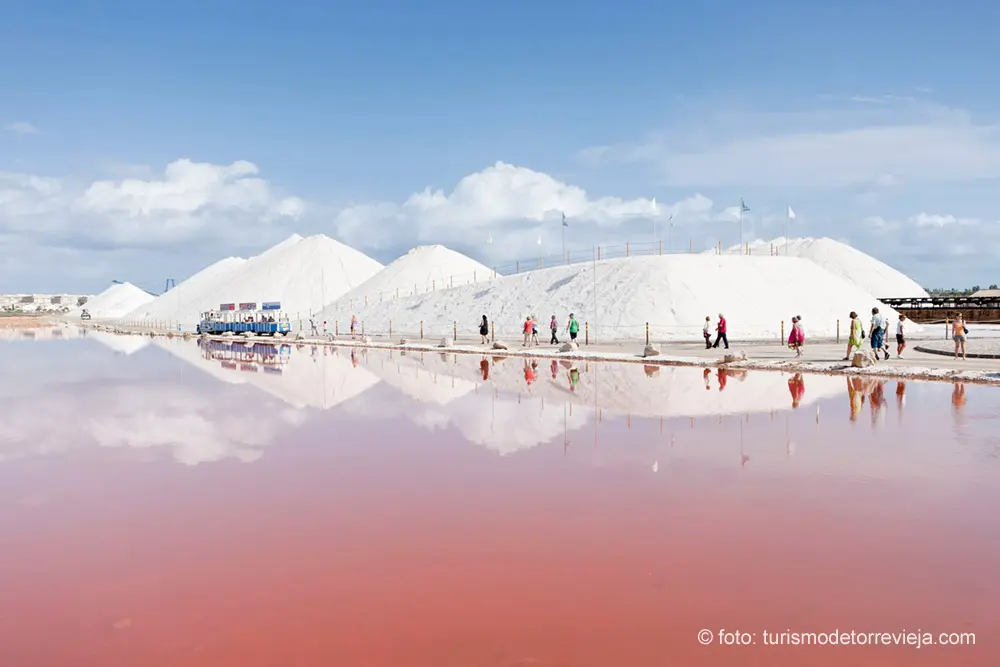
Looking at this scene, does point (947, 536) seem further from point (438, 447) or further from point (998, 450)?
point (438, 447)

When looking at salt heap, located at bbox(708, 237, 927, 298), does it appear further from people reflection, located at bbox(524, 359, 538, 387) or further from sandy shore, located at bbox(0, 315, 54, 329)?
sandy shore, located at bbox(0, 315, 54, 329)

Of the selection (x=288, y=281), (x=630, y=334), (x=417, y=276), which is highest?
(x=288, y=281)

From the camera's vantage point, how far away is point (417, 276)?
311 ft

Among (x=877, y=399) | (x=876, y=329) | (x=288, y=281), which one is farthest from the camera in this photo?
(x=288, y=281)

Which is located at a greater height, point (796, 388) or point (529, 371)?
point (529, 371)

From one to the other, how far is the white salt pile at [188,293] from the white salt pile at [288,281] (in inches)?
9.0

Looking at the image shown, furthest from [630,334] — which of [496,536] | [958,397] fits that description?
[496,536]

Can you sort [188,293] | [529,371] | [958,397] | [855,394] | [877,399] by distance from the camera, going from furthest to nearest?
[188,293]
[529,371]
[855,394]
[958,397]
[877,399]

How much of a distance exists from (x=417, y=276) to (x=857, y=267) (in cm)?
7932

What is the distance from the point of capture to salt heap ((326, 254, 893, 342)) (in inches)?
1984

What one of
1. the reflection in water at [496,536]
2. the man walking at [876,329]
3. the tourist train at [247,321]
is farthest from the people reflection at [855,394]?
the tourist train at [247,321]

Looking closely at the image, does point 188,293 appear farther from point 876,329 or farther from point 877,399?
point 877,399

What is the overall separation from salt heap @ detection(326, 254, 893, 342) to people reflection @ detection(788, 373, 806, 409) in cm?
2381

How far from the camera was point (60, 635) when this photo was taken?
560 centimetres
